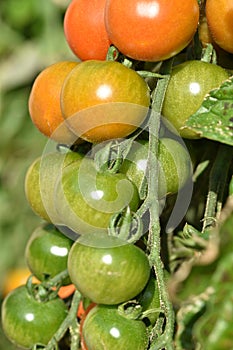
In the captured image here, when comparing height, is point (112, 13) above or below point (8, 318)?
above

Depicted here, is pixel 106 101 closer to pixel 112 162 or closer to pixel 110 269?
pixel 112 162

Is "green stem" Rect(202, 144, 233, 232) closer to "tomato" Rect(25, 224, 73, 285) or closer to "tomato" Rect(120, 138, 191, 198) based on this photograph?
"tomato" Rect(120, 138, 191, 198)

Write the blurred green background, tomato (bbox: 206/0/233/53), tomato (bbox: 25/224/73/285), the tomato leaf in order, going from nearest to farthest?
the tomato leaf < tomato (bbox: 206/0/233/53) < tomato (bbox: 25/224/73/285) < the blurred green background

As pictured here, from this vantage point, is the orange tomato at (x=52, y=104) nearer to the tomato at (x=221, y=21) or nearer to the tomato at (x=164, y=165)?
the tomato at (x=164, y=165)

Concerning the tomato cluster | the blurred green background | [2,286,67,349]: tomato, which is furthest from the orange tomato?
the blurred green background

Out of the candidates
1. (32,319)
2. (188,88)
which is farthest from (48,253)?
(188,88)

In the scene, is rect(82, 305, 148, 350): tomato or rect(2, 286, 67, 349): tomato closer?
rect(82, 305, 148, 350): tomato

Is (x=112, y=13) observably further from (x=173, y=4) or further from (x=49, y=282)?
(x=49, y=282)

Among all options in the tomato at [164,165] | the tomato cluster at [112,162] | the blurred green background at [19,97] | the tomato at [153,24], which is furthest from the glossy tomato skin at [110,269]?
the blurred green background at [19,97]

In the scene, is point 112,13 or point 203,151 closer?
point 112,13

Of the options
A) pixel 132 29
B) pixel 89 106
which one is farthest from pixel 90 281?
pixel 132 29
